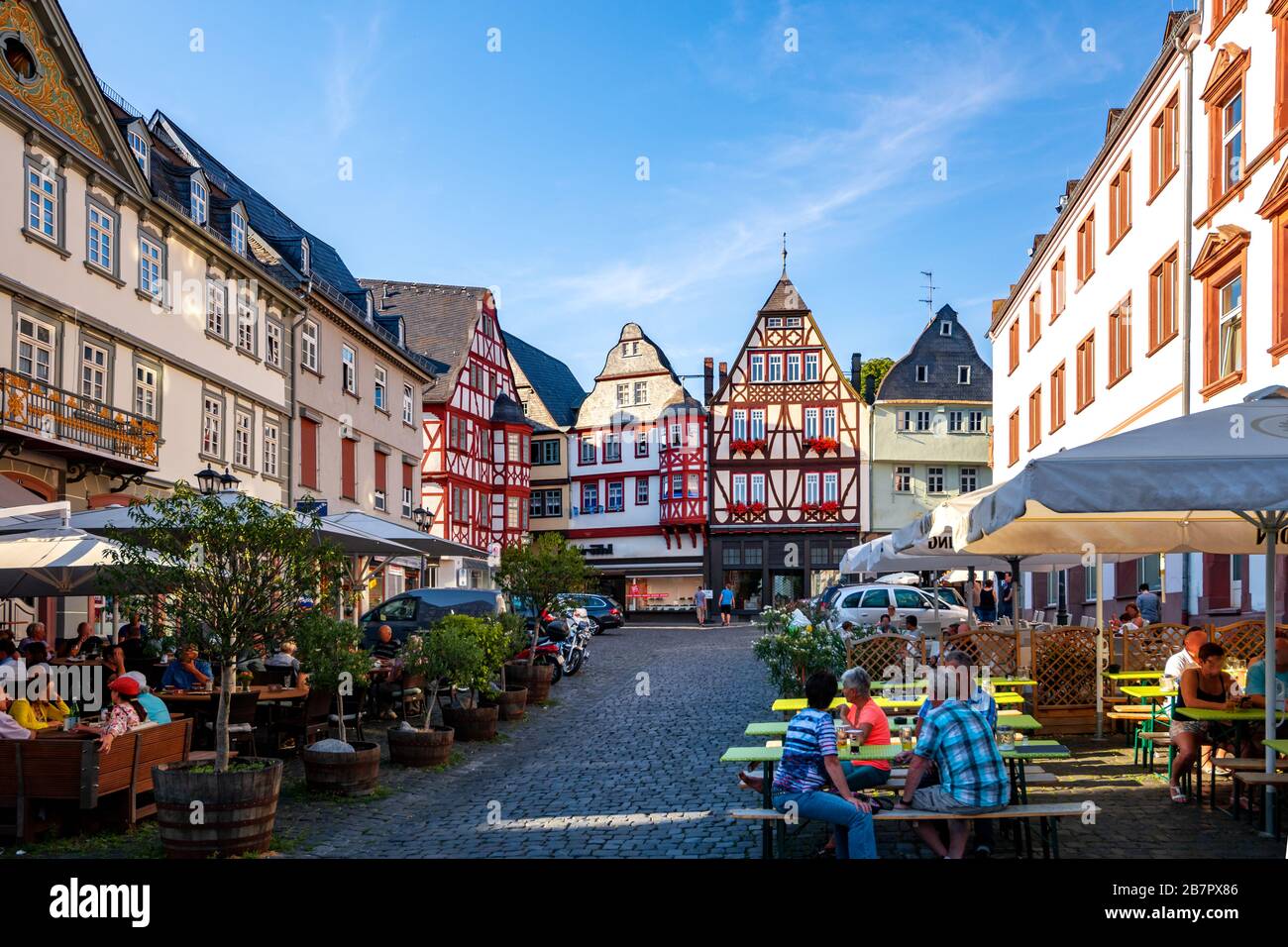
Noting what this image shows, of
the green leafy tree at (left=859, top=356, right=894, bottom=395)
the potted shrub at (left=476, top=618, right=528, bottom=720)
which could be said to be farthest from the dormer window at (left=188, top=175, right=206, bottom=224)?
the green leafy tree at (left=859, top=356, right=894, bottom=395)

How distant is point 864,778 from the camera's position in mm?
8258

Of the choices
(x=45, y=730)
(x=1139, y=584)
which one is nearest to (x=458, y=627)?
(x=45, y=730)

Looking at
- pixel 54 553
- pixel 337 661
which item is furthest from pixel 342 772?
pixel 54 553

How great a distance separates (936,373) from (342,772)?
162ft

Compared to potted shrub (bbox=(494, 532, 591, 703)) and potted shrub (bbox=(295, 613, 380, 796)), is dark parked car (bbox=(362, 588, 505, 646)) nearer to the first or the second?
potted shrub (bbox=(494, 532, 591, 703))

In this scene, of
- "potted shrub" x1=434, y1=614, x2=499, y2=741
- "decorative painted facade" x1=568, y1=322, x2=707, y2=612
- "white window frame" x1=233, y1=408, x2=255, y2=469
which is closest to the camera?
"potted shrub" x1=434, y1=614, x2=499, y2=741

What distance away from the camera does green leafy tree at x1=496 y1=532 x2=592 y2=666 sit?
2330cm

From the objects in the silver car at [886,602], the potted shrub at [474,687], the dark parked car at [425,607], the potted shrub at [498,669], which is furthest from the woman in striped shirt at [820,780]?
the silver car at [886,602]

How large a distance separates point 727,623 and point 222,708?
41850 millimetres

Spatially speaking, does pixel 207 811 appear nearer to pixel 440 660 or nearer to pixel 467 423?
pixel 440 660

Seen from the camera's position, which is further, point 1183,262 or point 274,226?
point 274,226

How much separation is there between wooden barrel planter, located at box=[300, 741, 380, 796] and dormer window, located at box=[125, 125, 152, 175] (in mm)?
18272

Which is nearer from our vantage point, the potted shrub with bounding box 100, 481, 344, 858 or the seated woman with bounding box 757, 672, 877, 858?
the seated woman with bounding box 757, 672, 877, 858
